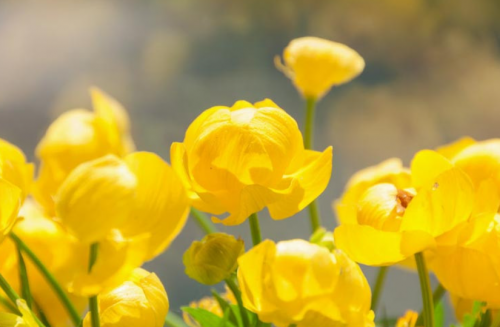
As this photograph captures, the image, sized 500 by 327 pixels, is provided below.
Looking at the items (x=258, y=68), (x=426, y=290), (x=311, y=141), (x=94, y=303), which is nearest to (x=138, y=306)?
(x=94, y=303)

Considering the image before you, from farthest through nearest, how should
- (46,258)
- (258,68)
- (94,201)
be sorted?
(258,68), (46,258), (94,201)

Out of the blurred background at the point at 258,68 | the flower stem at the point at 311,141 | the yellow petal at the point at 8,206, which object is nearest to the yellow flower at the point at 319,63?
the flower stem at the point at 311,141

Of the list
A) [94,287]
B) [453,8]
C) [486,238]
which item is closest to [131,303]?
[94,287]

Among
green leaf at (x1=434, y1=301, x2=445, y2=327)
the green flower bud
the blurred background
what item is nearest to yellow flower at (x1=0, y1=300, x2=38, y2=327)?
the green flower bud

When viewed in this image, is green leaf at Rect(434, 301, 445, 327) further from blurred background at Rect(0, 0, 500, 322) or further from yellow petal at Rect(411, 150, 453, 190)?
blurred background at Rect(0, 0, 500, 322)

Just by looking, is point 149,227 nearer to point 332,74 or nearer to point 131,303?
point 131,303

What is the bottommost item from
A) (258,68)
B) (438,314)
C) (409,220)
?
(258,68)

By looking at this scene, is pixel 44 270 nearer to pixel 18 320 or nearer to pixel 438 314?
pixel 18 320

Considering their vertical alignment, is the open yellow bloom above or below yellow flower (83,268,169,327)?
above
